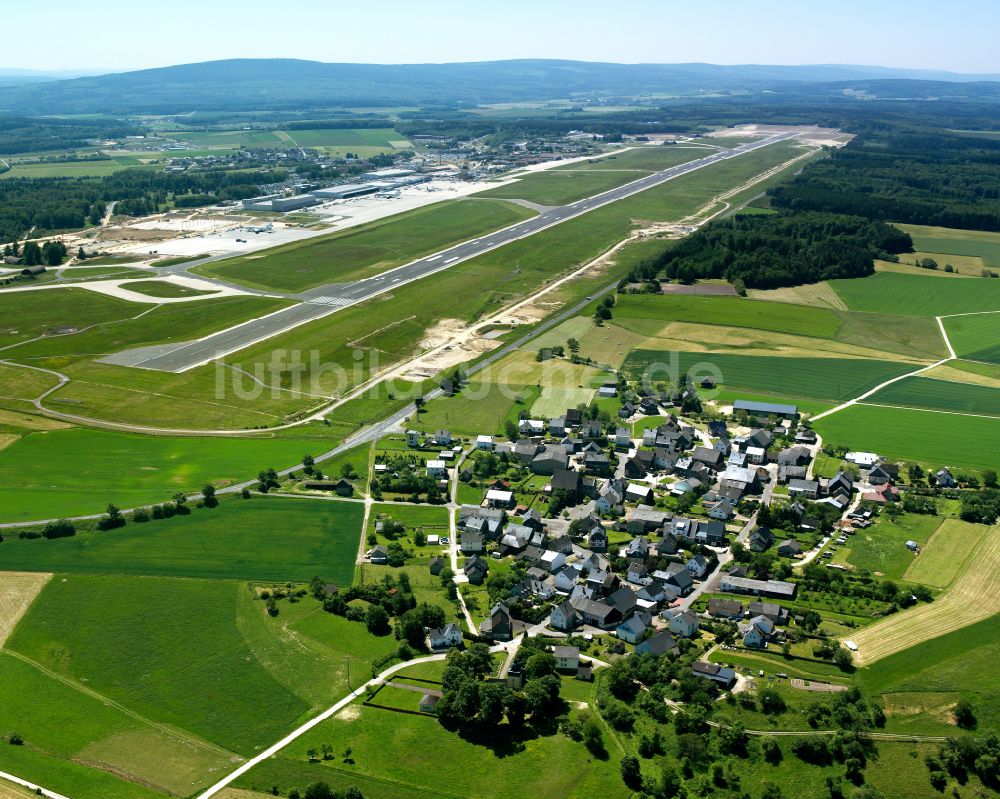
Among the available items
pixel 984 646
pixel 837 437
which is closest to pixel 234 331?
pixel 837 437

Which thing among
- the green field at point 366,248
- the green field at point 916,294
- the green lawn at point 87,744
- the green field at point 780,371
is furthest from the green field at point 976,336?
the green lawn at point 87,744

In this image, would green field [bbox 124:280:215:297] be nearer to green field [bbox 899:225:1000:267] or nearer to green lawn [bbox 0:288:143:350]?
green lawn [bbox 0:288:143:350]

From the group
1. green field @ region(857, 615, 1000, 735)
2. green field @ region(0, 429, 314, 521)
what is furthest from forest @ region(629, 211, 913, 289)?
green field @ region(857, 615, 1000, 735)

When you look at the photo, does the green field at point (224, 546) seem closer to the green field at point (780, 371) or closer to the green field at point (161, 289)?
the green field at point (780, 371)

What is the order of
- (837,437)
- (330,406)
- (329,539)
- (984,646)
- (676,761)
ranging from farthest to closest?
(330,406) < (837,437) < (329,539) < (984,646) < (676,761)

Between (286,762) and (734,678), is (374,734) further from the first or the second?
(734,678)
